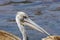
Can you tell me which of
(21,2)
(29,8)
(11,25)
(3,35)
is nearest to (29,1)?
(21,2)

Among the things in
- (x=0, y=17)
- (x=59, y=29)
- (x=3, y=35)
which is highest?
(x=0, y=17)

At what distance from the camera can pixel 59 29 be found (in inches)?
392

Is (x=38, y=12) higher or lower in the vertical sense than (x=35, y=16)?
higher

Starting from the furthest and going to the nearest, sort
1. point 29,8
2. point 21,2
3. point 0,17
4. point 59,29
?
point 21,2 → point 29,8 → point 0,17 → point 59,29

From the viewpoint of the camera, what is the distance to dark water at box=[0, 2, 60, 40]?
9.84 m

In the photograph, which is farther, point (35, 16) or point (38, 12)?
point (38, 12)

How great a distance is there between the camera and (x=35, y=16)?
1170 cm

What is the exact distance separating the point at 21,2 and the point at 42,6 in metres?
1.19

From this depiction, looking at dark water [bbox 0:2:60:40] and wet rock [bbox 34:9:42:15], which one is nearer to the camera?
dark water [bbox 0:2:60:40]

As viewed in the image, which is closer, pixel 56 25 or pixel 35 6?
pixel 56 25

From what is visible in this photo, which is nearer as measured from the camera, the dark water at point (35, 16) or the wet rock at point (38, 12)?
the dark water at point (35, 16)

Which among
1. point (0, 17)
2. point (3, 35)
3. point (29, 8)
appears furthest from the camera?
point (29, 8)

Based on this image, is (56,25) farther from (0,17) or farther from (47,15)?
(0,17)

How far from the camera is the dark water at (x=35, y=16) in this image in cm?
984
